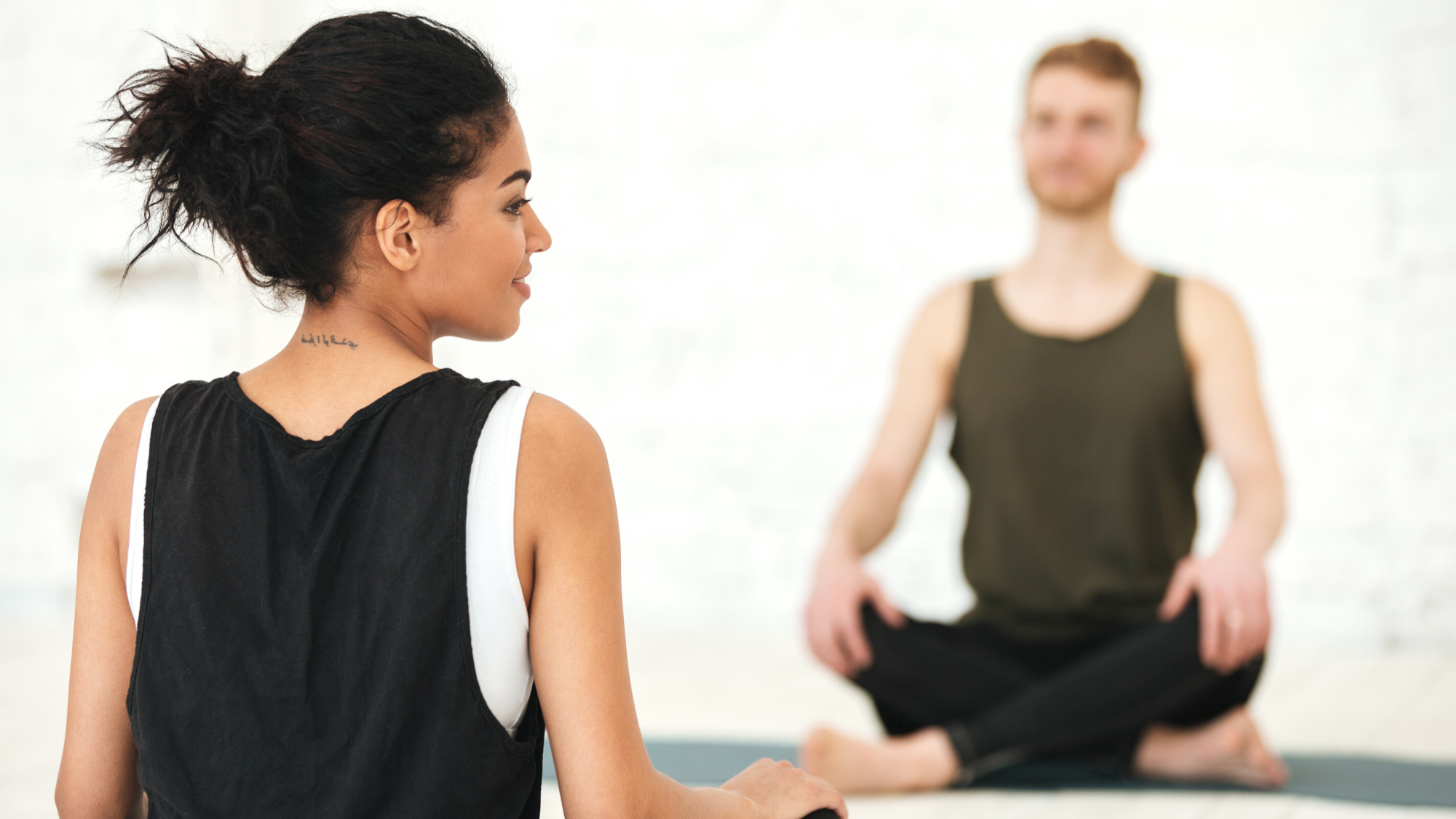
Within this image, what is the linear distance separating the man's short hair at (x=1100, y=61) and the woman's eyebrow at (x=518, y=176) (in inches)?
59.2

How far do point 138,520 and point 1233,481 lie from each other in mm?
1683

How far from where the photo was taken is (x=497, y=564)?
2.72ft

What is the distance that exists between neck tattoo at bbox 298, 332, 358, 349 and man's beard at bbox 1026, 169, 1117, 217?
63.0 inches

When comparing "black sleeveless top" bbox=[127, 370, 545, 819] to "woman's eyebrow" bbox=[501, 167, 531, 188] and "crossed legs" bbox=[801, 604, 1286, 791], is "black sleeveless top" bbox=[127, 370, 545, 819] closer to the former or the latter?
"woman's eyebrow" bbox=[501, 167, 531, 188]

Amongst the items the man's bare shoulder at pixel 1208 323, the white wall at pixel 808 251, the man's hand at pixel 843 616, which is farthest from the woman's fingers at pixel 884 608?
the white wall at pixel 808 251

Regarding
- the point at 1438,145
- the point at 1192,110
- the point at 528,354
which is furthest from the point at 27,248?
the point at 1438,145

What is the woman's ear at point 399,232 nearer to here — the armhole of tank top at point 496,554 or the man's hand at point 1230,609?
the armhole of tank top at point 496,554

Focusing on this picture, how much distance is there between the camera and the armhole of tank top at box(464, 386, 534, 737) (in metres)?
0.82

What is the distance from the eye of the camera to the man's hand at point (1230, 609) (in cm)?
190

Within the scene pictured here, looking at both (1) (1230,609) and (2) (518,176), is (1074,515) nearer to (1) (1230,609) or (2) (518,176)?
(1) (1230,609)

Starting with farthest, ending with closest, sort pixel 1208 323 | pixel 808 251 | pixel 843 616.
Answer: pixel 808 251, pixel 1208 323, pixel 843 616

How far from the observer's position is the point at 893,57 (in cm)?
363

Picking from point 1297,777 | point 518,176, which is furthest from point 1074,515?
point 518,176

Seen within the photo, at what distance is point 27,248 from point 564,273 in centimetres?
153
